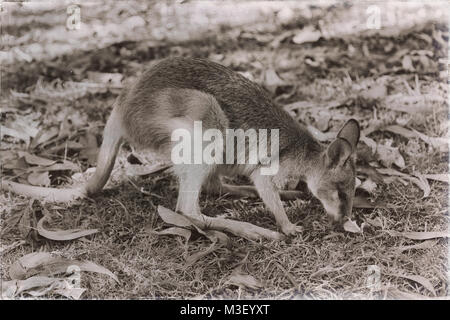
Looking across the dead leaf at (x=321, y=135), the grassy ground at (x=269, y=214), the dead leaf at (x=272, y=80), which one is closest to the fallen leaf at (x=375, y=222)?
the grassy ground at (x=269, y=214)

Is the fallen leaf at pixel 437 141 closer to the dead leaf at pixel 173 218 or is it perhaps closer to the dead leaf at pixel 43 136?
the dead leaf at pixel 173 218

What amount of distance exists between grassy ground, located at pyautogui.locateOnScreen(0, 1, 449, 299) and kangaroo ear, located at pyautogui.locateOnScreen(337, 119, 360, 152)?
0.37 metres

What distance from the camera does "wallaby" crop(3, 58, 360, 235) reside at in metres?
3.00

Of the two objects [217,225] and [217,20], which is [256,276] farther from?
[217,20]

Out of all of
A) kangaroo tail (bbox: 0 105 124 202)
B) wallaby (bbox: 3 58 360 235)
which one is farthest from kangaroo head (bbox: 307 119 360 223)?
kangaroo tail (bbox: 0 105 124 202)

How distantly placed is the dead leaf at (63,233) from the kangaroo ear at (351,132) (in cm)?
129

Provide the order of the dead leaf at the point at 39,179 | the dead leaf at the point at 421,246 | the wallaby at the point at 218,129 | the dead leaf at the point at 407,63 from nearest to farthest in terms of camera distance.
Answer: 1. the dead leaf at the point at 421,246
2. the wallaby at the point at 218,129
3. the dead leaf at the point at 39,179
4. the dead leaf at the point at 407,63

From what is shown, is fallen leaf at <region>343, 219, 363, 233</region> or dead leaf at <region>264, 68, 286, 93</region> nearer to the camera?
fallen leaf at <region>343, 219, 363, 233</region>

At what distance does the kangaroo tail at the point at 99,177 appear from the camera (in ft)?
10.2

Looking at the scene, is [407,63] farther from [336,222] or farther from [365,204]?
[336,222]

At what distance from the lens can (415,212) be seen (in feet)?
10.0

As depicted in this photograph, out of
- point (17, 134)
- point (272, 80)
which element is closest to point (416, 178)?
point (272, 80)

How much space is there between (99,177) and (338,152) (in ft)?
3.96

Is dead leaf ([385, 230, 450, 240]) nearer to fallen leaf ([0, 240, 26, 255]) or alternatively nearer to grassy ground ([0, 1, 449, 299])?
grassy ground ([0, 1, 449, 299])
